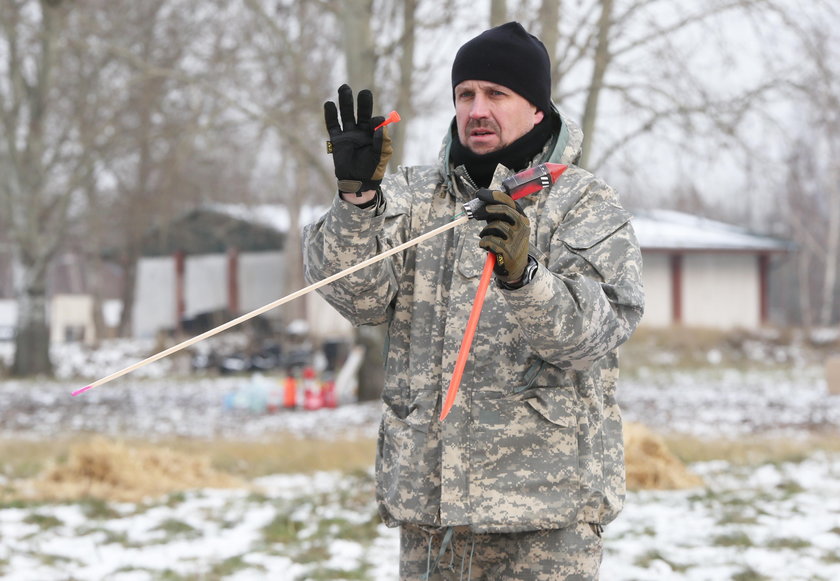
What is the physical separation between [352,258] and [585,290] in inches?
19.5

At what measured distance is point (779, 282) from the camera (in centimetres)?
5303

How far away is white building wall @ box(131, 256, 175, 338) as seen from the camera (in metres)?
32.2

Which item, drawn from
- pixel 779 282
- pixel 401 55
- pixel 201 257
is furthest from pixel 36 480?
pixel 779 282

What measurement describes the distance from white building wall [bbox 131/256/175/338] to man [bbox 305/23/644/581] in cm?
3075

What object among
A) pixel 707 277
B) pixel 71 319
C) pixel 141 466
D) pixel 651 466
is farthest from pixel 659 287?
pixel 141 466

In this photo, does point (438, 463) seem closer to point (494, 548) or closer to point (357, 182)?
point (494, 548)

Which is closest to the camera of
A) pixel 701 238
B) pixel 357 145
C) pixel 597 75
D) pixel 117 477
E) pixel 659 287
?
pixel 357 145

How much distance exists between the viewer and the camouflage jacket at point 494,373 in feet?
6.68

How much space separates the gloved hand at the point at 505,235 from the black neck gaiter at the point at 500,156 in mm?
348

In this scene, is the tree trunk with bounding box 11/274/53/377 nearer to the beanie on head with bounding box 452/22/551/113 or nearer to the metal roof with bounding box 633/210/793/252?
the metal roof with bounding box 633/210/793/252

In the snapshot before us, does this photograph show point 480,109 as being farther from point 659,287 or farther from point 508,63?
point 659,287

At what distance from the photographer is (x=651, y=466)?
21.8 feet

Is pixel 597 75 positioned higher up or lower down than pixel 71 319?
higher up

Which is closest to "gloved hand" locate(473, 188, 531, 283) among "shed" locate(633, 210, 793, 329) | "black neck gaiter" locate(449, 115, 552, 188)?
"black neck gaiter" locate(449, 115, 552, 188)
